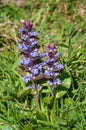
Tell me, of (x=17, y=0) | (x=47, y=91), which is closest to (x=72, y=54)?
(x=47, y=91)

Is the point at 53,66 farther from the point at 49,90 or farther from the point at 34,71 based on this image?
the point at 49,90

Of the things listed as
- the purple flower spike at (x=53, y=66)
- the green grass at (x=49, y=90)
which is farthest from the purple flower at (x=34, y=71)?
the green grass at (x=49, y=90)

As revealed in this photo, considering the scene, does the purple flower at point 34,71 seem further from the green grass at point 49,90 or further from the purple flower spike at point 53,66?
the green grass at point 49,90

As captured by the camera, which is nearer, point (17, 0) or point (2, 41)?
point (2, 41)

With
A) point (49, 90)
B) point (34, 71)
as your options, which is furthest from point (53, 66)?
point (49, 90)

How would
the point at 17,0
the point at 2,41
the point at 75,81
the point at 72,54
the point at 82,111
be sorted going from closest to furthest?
the point at 82,111 < the point at 75,81 < the point at 72,54 < the point at 2,41 < the point at 17,0

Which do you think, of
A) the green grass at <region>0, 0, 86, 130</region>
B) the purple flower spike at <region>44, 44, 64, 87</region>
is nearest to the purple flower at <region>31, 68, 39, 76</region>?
the purple flower spike at <region>44, 44, 64, 87</region>

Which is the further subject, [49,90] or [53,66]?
[49,90]

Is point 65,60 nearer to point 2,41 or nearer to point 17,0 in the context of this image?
point 2,41
